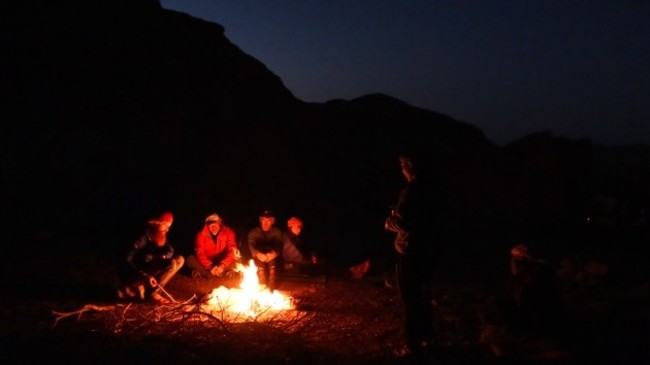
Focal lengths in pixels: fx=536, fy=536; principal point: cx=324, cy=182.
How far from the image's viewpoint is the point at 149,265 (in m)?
7.68

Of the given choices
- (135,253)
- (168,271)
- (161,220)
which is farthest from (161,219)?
(168,271)

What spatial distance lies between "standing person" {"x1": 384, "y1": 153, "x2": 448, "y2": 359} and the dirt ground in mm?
664

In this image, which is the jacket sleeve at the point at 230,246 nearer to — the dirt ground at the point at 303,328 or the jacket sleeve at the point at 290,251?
the dirt ground at the point at 303,328

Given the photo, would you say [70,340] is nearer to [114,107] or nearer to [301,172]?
[301,172]

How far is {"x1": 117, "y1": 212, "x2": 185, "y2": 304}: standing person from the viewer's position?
752 cm

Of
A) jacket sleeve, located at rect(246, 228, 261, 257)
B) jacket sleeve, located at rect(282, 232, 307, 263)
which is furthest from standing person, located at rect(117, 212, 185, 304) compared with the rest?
jacket sleeve, located at rect(282, 232, 307, 263)

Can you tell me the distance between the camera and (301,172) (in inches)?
765

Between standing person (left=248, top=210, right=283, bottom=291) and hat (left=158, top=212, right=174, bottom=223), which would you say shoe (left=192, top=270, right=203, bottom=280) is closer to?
standing person (left=248, top=210, right=283, bottom=291)

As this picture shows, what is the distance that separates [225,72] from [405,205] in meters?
22.3

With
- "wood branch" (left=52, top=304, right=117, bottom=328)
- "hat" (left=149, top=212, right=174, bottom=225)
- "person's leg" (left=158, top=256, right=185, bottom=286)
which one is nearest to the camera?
"wood branch" (left=52, top=304, right=117, bottom=328)

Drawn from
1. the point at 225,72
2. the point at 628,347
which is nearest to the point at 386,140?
the point at 225,72

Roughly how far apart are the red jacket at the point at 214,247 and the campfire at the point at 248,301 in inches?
31.7

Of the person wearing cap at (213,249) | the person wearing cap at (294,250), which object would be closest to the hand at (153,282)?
the person wearing cap at (213,249)

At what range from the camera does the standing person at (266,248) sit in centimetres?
838
